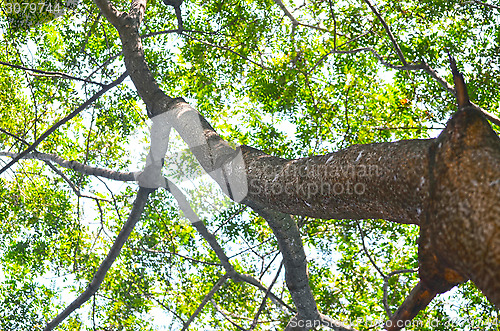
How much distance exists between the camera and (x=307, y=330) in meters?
5.40

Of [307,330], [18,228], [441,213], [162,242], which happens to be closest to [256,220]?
[162,242]

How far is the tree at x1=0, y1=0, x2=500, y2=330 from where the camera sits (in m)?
5.59

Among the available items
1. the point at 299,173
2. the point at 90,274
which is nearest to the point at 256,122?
the point at 90,274

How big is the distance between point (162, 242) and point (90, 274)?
1699 millimetres

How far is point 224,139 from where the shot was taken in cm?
602

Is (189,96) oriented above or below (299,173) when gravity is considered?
above

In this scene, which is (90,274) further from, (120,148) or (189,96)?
(189,96)

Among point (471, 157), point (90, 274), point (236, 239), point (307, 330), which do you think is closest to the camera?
point (471, 157)

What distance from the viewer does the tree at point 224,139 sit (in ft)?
18.3

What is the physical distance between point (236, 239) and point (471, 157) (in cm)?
543

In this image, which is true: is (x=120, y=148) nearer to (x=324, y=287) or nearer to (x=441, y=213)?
(x=324, y=287)

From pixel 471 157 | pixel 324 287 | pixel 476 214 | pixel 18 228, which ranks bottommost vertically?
pixel 476 214

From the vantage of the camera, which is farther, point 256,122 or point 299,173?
point 256,122

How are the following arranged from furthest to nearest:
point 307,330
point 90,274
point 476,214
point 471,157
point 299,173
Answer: point 90,274, point 307,330, point 299,173, point 471,157, point 476,214
